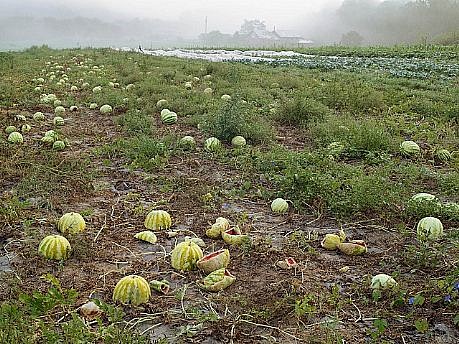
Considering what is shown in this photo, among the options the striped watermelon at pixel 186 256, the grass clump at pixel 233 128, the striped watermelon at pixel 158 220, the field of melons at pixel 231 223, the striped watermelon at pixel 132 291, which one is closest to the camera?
the field of melons at pixel 231 223

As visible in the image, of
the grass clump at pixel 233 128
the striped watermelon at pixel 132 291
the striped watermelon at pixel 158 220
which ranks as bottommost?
the striped watermelon at pixel 132 291

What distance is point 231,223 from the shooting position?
4.38 metres

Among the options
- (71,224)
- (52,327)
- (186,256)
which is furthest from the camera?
(71,224)

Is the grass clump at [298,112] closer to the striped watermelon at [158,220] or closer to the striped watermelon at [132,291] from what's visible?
the striped watermelon at [158,220]

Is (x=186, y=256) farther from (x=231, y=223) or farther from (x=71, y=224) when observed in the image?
(x=71, y=224)

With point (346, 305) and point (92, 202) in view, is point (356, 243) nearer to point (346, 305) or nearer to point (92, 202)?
point (346, 305)

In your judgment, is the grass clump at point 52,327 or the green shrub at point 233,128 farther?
the green shrub at point 233,128

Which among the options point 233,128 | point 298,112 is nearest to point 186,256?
point 233,128

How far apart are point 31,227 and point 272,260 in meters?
2.12

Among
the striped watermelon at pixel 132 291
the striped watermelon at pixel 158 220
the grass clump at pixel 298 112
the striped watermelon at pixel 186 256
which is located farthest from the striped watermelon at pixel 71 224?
the grass clump at pixel 298 112

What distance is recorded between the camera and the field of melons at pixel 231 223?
114 inches

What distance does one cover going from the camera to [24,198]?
4734 millimetres

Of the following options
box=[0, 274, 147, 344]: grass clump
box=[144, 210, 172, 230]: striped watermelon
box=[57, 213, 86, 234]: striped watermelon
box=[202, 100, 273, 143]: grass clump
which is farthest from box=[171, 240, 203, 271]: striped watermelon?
box=[202, 100, 273, 143]: grass clump

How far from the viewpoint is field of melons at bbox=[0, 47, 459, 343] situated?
2.90 meters
